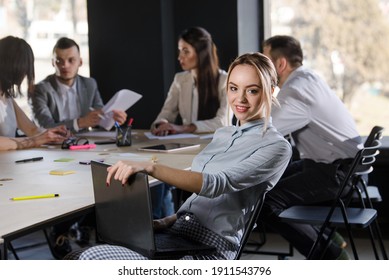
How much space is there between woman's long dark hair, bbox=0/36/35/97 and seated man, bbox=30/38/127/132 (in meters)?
0.38

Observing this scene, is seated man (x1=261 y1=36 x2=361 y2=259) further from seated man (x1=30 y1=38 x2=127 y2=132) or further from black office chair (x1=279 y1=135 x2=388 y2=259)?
seated man (x1=30 y1=38 x2=127 y2=132)

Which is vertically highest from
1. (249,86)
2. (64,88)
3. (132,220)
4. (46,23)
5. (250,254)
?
(46,23)

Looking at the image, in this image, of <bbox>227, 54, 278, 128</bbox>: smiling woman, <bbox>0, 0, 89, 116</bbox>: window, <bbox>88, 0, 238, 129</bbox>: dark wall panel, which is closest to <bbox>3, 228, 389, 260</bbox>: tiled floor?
<bbox>88, 0, 238, 129</bbox>: dark wall panel

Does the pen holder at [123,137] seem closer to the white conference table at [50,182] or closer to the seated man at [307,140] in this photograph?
the white conference table at [50,182]

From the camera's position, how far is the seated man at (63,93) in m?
4.57

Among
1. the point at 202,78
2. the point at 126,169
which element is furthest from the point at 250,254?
the point at 126,169

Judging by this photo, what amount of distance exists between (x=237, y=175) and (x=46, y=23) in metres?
3.72

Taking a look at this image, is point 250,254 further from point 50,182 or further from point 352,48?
point 50,182

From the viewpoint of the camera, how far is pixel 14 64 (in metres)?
4.11

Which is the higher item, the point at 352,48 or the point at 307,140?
the point at 352,48

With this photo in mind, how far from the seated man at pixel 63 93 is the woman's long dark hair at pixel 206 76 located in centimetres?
69

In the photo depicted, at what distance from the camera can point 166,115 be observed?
4773mm

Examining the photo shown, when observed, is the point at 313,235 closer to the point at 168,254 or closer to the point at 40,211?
the point at 168,254

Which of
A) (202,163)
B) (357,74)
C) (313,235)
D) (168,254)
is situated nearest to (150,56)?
(357,74)
